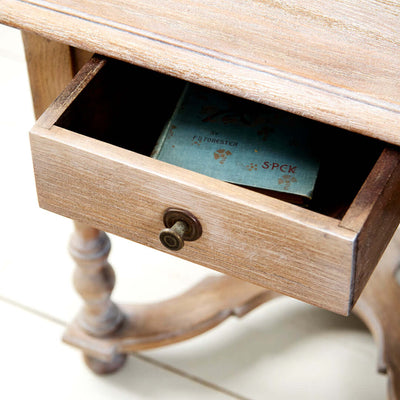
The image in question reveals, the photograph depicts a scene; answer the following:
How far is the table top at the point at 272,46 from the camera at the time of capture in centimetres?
50

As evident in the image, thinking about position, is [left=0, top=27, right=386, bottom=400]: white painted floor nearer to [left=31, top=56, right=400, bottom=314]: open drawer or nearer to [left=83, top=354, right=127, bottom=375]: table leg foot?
[left=83, top=354, right=127, bottom=375]: table leg foot

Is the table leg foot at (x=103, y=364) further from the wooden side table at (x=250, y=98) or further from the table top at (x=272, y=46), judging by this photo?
the table top at (x=272, y=46)

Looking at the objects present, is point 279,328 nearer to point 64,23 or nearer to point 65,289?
point 65,289

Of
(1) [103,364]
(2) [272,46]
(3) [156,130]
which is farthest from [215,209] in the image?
(1) [103,364]

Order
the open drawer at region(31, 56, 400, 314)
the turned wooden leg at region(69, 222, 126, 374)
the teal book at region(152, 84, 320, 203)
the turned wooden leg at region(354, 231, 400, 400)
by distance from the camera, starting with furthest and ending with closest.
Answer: the turned wooden leg at region(354, 231, 400, 400), the turned wooden leg at region(69, 222, 126, 374), the teal book at region(152, 84, 320, 203), the open drawer at region(31, 56, 400, 314)

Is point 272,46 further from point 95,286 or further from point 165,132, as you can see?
point 95,286

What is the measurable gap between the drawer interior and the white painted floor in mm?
506

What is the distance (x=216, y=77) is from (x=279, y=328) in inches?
28.7

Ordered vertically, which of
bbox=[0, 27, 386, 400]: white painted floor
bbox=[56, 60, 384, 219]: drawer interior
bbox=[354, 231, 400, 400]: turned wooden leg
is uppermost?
bbox=[56, 60, 384, 219]: drawer interior

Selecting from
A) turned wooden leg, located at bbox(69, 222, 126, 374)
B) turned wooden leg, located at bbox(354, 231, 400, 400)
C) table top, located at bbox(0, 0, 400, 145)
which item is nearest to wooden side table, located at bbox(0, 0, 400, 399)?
table top, located at bbox(0, 0, 400, 145)

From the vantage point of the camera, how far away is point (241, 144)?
2.16 feet

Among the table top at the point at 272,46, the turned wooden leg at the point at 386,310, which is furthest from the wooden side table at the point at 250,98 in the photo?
the turned wooden leg at the point at 386,310

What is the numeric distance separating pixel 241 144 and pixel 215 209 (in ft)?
0.54

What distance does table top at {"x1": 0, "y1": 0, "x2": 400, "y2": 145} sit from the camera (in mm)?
503
